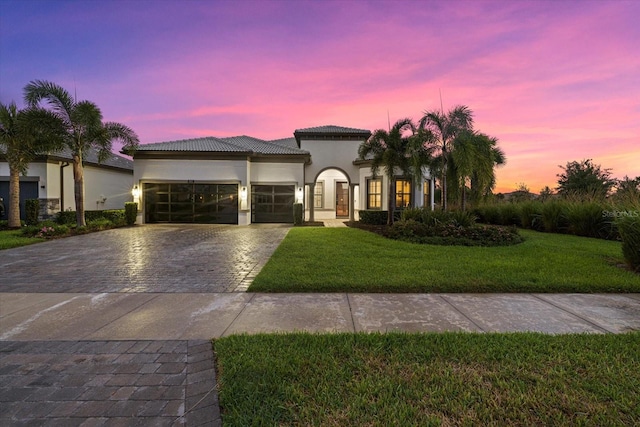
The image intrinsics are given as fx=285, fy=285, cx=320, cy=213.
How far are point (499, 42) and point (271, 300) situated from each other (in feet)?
42.6

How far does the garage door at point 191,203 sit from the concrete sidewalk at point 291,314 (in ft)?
47.4

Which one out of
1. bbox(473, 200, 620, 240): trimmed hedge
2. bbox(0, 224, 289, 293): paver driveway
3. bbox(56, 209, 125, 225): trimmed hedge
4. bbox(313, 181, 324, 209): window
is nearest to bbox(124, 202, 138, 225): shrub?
bbox(56, 209, 125, 225): trimmed hedge

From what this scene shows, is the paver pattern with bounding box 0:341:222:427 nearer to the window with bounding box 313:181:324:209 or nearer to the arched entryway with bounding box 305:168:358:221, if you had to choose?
the arched entryway with bounding box 305:168:358:221

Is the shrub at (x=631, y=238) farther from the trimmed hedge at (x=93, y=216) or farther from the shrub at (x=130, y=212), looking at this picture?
the shrub at (x=130, y=212)

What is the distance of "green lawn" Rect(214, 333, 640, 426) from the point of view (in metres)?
2.04

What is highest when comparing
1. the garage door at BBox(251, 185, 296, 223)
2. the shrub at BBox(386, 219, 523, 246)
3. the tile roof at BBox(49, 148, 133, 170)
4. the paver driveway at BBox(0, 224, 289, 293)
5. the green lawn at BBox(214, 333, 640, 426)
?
the tile roof at BBox(49, 148, 133, 170)

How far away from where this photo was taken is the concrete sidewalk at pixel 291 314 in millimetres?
3566

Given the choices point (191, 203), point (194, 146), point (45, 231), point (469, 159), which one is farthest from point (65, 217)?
point (469, 159)

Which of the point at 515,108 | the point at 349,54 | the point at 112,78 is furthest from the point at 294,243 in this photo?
the point at 112,78

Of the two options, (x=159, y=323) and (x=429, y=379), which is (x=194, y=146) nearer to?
(x=159, y=323)

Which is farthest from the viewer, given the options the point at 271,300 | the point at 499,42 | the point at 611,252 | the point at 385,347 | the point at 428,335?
the point at 499,42

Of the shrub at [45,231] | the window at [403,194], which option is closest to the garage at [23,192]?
the shrub at [45,231]

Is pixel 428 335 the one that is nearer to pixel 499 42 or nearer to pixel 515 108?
pixel 499 42

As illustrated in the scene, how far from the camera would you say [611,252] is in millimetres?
8453
